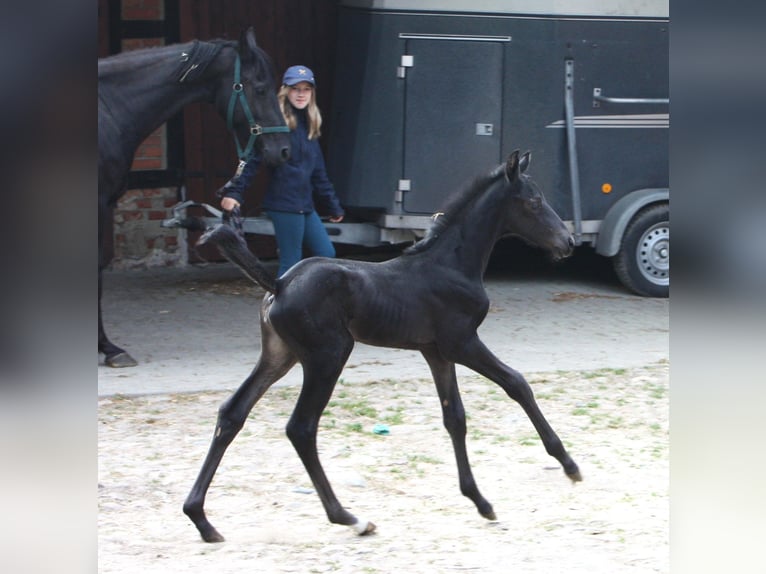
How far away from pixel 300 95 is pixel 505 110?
9.11 feet

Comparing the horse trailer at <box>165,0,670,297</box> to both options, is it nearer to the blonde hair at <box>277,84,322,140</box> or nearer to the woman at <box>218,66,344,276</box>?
Result: the woman at <box>218,66,344,276</box>

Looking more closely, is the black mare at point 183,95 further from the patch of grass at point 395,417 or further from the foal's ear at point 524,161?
the foal's ear at point 524,161

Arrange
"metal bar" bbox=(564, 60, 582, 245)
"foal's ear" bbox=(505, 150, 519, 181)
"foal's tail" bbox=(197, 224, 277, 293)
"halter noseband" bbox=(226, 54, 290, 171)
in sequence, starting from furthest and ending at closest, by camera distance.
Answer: "metal bar" bbox=(564, 60, 582, 245) → "halter noseband" bbox=(226, 54, 290, 171) → "foal's ear" bbox=(505, 150, 519, 181) → "foal's tail" bbox=(197, 224, 277, 293)

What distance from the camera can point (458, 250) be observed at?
17.0 feet

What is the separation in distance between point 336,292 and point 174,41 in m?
6.86

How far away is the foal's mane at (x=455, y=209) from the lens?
520cm

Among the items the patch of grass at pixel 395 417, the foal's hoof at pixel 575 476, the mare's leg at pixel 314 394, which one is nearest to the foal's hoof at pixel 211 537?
the mare's leg at pixel 314 394

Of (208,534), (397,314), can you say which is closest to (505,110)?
(397,314)

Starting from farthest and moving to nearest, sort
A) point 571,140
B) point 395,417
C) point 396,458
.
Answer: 1. point 571,140
2. point 395,417
3. point 396,458

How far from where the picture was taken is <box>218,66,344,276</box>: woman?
26.3ft

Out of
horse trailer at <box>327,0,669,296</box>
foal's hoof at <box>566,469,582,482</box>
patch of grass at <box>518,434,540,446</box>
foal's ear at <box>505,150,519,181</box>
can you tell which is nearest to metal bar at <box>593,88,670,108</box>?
horse trailer at <box>327,0,669,296</box>

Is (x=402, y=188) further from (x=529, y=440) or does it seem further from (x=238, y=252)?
(x=238, y=252)

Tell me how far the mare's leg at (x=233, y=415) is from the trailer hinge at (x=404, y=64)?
18.0ft

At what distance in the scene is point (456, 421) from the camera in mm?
5223
